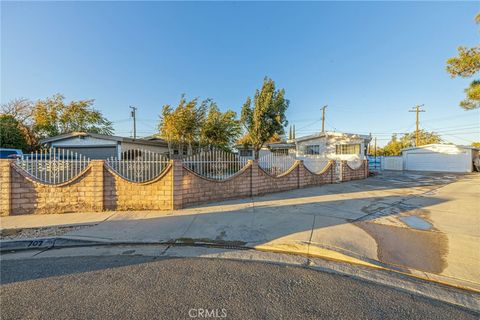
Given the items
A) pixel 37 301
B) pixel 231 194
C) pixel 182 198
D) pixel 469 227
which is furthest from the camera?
pixel 231 194

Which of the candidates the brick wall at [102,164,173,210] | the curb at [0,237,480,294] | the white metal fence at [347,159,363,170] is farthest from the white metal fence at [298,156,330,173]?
the curb at [0,237,480,294]

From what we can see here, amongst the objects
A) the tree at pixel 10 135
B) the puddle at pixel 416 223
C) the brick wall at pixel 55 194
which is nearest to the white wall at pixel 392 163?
the puddle at pixel 416 223

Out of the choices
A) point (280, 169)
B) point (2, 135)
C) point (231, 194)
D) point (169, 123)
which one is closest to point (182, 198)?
point (231, 194)

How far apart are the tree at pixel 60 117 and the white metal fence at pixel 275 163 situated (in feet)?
84.0

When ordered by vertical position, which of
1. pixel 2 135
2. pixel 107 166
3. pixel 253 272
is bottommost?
pixel 253 272

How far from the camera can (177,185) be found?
6.27 m

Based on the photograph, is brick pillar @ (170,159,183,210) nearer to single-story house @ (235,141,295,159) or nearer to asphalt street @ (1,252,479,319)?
asphalt street @ (1,252,479,319)

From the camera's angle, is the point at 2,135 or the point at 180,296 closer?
the point at 180,296

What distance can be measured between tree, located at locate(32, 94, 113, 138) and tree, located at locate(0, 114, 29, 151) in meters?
3.54

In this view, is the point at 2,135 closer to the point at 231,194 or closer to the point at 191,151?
the point at 191,151

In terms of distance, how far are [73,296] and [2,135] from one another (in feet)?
74.1

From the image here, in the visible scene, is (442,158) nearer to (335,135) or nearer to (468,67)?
(335,135)

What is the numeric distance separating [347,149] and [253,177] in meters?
14.1

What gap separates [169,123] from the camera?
16.3 meters
